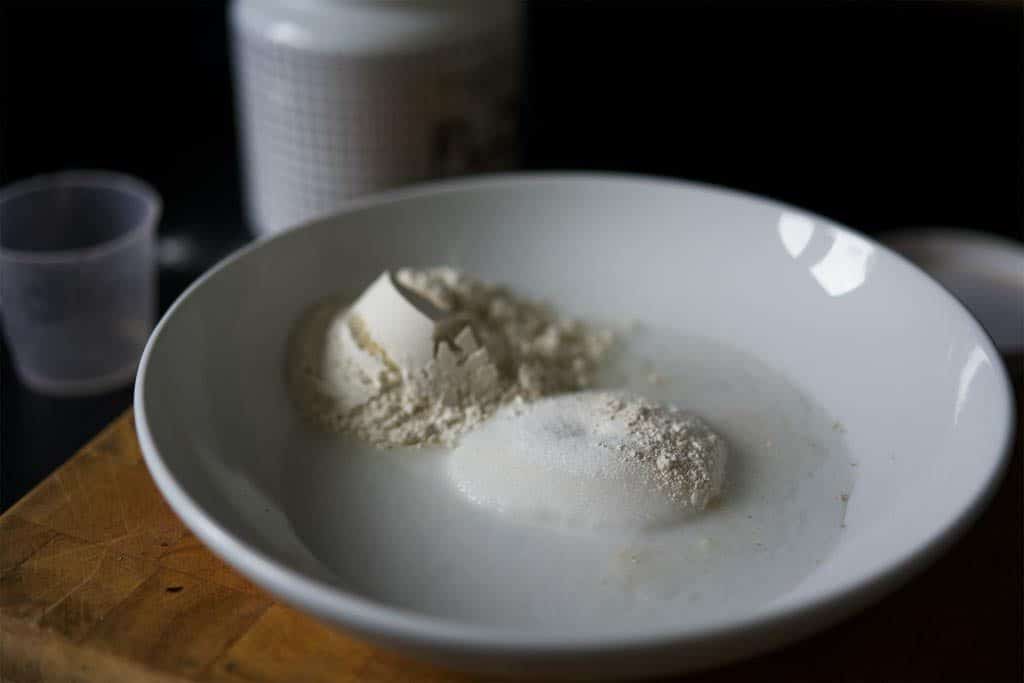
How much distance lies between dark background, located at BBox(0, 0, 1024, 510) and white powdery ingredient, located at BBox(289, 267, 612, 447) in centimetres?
49

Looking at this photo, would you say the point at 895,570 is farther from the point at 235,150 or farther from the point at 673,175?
the point at 235,150

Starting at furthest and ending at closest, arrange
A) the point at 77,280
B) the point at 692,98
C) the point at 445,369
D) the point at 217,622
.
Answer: the point at 692,98
the point at 77,280
the point at 445,369
the point at 217,622

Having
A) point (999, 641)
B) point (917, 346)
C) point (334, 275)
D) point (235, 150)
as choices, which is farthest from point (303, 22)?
point (999, 641)

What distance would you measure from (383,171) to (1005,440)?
0.54 m

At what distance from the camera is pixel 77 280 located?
73 centimetres

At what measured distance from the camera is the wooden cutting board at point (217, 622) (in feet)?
1.55

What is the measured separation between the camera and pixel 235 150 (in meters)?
1.16

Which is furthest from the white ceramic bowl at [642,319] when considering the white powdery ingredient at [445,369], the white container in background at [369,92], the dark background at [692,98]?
the dark background at [692,98]

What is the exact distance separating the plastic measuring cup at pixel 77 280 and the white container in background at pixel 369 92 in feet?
0.43

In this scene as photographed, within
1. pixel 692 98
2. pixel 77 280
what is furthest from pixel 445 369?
pixel 692 98

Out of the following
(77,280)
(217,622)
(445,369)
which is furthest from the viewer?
(77,280)

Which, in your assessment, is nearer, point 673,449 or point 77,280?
point 673,449

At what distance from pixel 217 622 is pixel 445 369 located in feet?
0.64

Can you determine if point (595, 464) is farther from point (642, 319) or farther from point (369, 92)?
point (369, 92)
